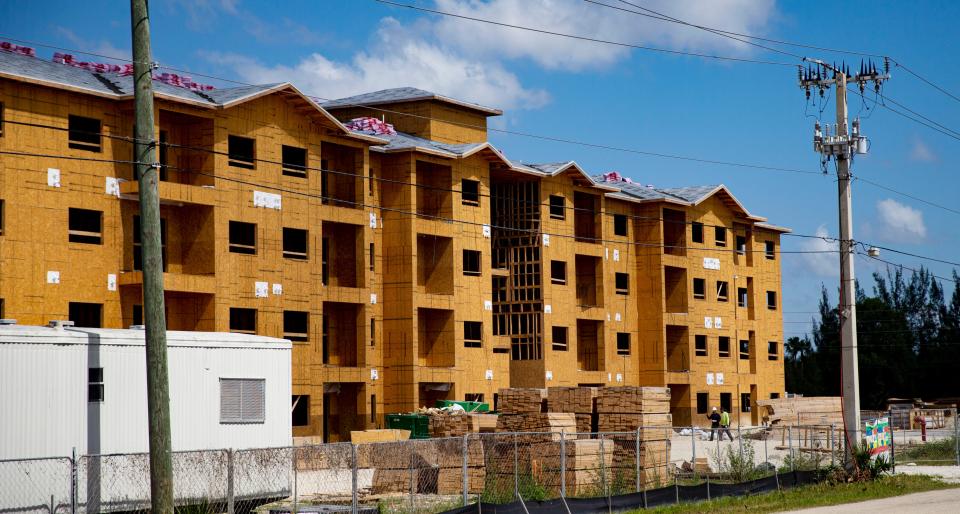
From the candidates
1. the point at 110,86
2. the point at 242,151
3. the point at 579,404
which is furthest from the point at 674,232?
the point at 579,404

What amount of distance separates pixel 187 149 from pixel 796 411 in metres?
39.9

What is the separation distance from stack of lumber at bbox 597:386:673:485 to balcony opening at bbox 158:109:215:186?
1902cm

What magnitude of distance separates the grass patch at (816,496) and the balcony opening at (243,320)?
75.4ft

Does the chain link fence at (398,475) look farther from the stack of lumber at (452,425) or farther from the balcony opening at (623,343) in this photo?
the balcony opening at (623,343)

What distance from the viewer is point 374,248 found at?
55031 millimetres

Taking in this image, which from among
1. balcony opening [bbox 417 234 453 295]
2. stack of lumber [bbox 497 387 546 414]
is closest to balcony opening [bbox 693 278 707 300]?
balcony opening [bbox 417 234 453 295]

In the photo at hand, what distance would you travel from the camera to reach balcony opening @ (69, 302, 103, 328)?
140 feet

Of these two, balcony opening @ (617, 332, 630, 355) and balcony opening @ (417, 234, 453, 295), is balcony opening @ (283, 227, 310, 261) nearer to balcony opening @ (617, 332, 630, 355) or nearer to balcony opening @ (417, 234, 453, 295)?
balcony opening @ (417, 234, 453, 295)

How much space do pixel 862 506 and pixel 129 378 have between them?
15906 mm

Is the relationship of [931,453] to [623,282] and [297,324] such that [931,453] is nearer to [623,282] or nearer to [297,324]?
[297,324]

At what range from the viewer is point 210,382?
26.2 meters

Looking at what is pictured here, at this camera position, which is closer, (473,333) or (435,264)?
(435,264)

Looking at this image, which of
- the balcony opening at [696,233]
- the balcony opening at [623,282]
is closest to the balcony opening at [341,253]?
the balcony opening at [623,282]

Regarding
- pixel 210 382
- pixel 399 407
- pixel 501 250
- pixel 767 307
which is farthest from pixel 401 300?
pixel 767 307
